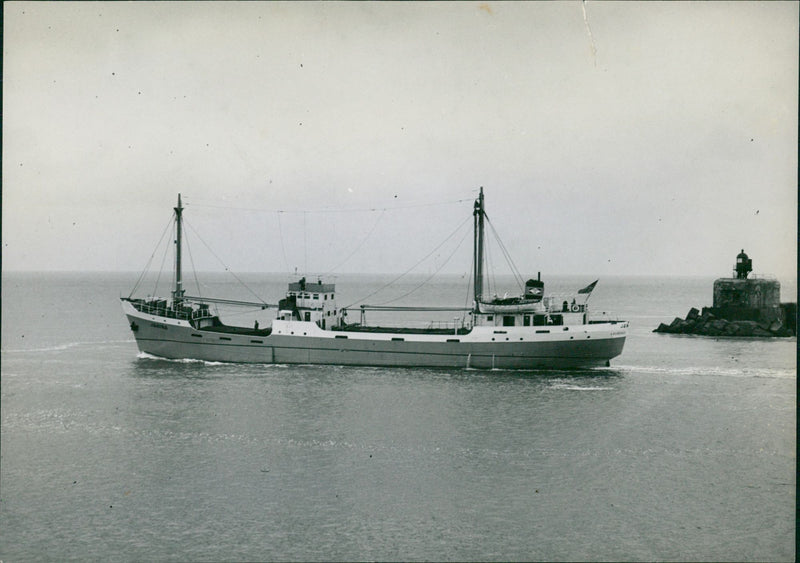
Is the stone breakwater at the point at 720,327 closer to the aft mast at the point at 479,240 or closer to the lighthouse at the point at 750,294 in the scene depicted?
A: the lighthouse at the point at 750,294

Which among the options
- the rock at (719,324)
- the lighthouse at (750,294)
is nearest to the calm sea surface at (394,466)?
the rock at (719,324)

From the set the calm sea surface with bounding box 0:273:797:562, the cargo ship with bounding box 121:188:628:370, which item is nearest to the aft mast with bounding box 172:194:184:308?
the cargo ship with bounding box 121:188:628:370

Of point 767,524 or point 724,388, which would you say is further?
point 724,388

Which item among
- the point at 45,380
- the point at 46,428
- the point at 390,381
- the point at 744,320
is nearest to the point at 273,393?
the point at 390,381

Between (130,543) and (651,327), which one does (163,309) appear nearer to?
(130,543)

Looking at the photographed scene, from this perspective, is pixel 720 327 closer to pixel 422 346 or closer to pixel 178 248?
pixel 422 346
